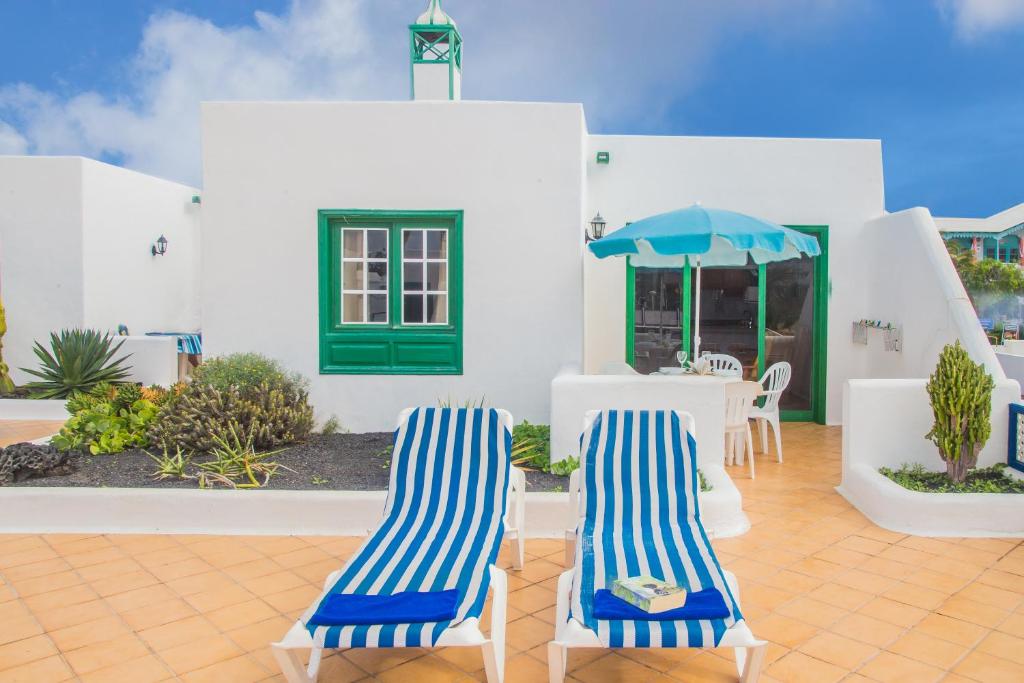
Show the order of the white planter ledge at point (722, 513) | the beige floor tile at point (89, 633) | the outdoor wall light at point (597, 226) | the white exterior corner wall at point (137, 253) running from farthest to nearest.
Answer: the white exterior corner wall at point (137, 253)
the outdoor wall light at point (597, 226)
the white planter ledge at point (722, 513)
the beige floor tile at point (89, 633)

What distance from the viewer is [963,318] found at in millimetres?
7531

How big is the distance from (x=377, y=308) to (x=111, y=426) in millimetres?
2906

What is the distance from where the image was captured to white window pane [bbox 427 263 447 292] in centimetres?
859

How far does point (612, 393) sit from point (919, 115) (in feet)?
47.6

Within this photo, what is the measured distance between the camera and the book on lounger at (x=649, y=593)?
10.9 feet

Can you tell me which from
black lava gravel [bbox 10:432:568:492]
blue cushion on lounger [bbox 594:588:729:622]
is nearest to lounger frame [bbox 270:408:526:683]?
blue cushion on lounger [bbox 594:588:729:622]

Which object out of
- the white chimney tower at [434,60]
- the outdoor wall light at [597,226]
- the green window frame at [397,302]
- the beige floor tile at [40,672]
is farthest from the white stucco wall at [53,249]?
the beige floor tile at [40,672]

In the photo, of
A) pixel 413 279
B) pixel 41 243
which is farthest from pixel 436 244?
pixel 41 243

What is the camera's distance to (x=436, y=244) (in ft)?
28.2

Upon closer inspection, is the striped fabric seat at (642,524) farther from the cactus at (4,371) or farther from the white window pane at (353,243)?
the cactus at (4,371)

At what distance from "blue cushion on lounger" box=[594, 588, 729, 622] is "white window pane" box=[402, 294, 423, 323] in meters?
A: 5.55

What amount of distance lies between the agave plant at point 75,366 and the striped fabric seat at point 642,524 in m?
8.32

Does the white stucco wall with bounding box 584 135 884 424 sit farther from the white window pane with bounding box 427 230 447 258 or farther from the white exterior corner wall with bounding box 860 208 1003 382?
the white window pane with bounding box 427 230 447 258

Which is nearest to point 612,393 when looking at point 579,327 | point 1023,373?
point 579,327
